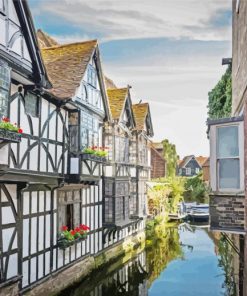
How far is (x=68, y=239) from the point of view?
1339 centimetres

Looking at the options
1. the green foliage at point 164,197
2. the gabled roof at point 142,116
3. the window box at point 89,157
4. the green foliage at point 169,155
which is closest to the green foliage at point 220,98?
the gabled roof at point 142,116

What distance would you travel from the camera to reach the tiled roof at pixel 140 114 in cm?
2484

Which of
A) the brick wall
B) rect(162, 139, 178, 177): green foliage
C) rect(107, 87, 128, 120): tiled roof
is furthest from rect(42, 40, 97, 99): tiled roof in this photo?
rect(162, 139, 178, 177): green foliage

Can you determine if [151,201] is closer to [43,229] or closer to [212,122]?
[43,229]

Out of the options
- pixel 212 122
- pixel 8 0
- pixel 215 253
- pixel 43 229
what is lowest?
pixel 215 253

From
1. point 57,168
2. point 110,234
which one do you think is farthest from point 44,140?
point 110,234

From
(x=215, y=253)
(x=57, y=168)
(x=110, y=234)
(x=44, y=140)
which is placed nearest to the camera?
(x=44, y=140)

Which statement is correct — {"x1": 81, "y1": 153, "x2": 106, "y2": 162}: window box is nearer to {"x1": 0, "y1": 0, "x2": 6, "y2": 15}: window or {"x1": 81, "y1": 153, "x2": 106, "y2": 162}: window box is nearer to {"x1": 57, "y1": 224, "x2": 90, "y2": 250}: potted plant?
{"x1": 57, "y1": 224, "x2": 90, "y2": 250}: potted plant

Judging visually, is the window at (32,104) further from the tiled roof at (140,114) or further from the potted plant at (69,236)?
the tiled roof at (140,114)

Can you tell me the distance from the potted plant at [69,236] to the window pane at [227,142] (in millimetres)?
7071

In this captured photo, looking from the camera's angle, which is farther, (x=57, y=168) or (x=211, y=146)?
(x=57, y=168)

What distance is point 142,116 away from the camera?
25.4 metres

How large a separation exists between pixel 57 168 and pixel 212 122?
6.12 m

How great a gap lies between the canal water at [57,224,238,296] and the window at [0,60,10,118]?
769 centimetres
